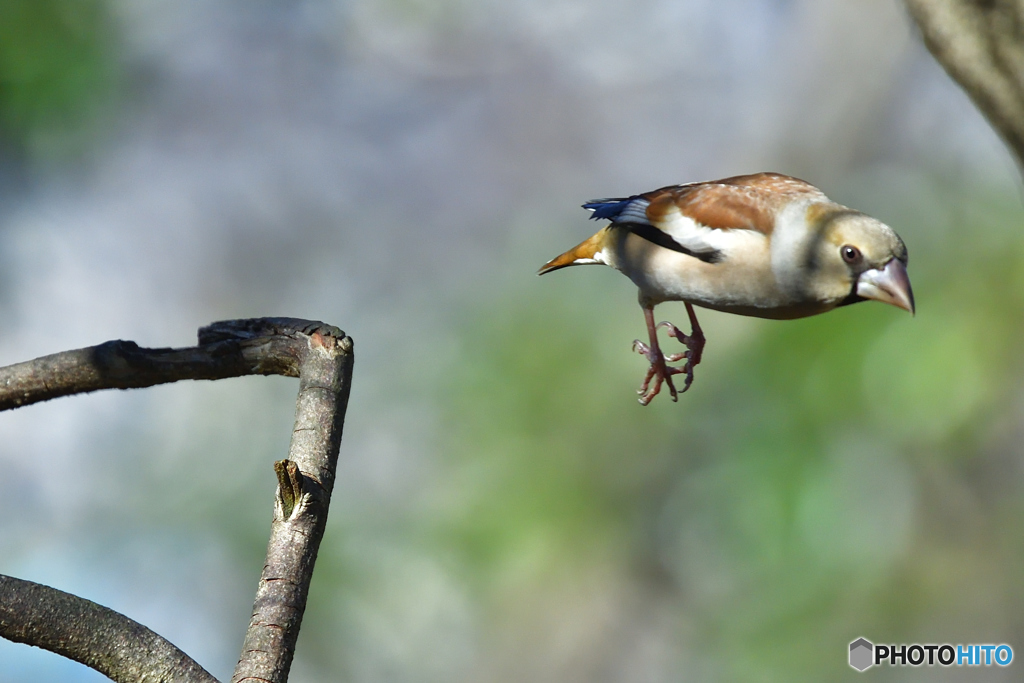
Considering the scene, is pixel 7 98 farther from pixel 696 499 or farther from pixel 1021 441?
pixel 1021 441

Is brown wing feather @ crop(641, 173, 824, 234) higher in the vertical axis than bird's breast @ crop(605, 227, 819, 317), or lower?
higher

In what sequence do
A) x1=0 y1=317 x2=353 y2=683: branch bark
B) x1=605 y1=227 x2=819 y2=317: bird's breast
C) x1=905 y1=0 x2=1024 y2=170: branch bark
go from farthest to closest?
x1=605 y1=227 x2=819 y2=317: bird's breast → x1=0 y1=317 x2=353 y2=683: branch bark → x1=905 y1=0 x2=1024 y2=170: branch bark

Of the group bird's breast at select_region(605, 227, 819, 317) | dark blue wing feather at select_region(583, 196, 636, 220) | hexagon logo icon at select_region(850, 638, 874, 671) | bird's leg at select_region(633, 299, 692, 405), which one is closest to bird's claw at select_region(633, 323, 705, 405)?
bird's leg at select_region(633, 299, 692, 405)

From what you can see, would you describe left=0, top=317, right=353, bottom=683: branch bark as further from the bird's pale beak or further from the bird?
the bird's pale beak

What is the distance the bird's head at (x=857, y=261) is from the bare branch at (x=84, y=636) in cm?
146

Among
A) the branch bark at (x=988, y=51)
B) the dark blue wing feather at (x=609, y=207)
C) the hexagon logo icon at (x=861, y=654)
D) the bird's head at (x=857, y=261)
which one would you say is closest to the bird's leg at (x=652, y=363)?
the dark blue wing feather at (x=609, y=207)

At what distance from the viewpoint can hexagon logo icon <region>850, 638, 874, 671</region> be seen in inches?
285

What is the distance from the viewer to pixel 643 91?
32.5 ft

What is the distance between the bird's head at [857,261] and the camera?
1982 millimetres

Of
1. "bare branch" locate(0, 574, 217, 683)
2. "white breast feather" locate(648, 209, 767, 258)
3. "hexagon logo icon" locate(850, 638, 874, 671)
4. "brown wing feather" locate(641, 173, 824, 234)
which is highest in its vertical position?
"hexagon logo icon" locate(850, 638, 874, 671)

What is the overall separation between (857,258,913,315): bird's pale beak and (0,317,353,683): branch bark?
115cm

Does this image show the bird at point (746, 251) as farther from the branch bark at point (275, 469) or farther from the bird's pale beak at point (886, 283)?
the branch bark at point (275, 469)

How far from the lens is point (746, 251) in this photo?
2203 millimetres

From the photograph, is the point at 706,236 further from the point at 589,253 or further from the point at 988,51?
the point at 988,51
